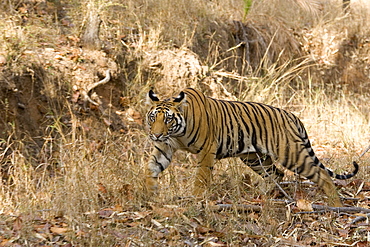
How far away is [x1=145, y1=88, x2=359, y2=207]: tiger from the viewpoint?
5.51m

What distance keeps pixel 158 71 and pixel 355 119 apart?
4.00m

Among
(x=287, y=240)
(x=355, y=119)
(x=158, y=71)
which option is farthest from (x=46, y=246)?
(x=355, y=119)

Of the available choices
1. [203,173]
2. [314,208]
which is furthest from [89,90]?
[314,208]

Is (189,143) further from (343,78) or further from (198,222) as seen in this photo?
(343,78)

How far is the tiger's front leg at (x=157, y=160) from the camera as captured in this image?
550 centimetres

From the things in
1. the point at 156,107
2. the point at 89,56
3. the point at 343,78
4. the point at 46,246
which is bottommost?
the point at 343,78

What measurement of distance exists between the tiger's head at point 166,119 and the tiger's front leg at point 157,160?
0.14 m

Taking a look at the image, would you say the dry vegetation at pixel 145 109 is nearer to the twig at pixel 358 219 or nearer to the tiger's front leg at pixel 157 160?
the twig at pixel 358 219

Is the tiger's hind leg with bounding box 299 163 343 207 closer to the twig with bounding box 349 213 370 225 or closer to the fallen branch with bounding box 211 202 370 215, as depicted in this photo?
the fallen branch with bounding box 211 202 370 215

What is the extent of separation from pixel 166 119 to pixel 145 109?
4577 mm

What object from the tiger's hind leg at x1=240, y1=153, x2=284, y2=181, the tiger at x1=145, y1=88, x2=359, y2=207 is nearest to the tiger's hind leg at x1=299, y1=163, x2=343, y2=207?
the tiger at x1=145, y1=88, x2=359, y2=207

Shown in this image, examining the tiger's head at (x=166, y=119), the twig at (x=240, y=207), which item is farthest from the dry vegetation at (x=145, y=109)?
the tiger's head at (x=166, y=119)

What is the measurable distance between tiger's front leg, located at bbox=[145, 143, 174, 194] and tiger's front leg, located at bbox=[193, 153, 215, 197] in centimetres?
34

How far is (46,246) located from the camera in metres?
4.02
